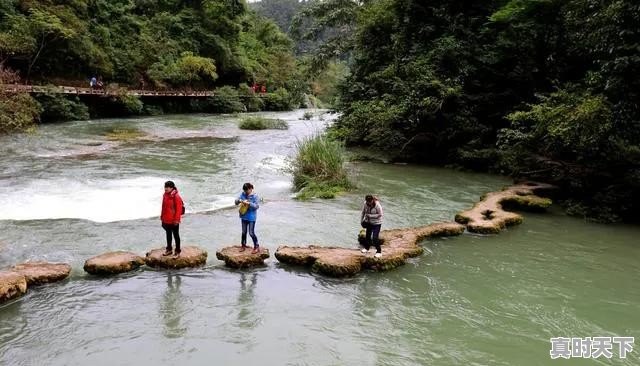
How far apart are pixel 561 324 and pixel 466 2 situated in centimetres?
1895

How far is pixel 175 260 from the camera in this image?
930 cm

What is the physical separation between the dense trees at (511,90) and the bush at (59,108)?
17.8 meters

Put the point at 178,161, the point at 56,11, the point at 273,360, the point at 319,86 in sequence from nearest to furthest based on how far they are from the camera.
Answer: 1. the point at 273,360
2. the point at 178,161
3. the point at 56,11
4. the point at 319,86

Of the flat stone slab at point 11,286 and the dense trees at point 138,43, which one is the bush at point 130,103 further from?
the flat stone slab at point 11,286

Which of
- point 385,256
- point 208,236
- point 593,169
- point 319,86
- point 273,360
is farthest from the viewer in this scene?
point 319,86

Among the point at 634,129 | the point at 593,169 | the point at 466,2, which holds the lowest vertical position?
the point at 593,169

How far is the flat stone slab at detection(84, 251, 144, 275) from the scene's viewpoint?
29.2 ft

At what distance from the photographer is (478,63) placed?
2095 cm

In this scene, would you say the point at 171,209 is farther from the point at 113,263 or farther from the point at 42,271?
the point at 42,271

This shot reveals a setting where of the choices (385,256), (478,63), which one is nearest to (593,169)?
(478,63)

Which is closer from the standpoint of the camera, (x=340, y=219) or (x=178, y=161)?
(x=340, y=219)

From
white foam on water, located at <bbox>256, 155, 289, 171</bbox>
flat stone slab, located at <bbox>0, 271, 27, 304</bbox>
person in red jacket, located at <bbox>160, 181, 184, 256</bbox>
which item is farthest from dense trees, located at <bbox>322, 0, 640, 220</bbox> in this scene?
flat stone slab, located at <bbox>0, 271, 27, 304</bbox>

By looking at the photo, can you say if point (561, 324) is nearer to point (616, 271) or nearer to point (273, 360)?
point (616, 271)

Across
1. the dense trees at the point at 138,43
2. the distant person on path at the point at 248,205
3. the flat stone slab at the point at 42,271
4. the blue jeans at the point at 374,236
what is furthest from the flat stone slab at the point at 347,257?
the dense trees at the point at 138,43
